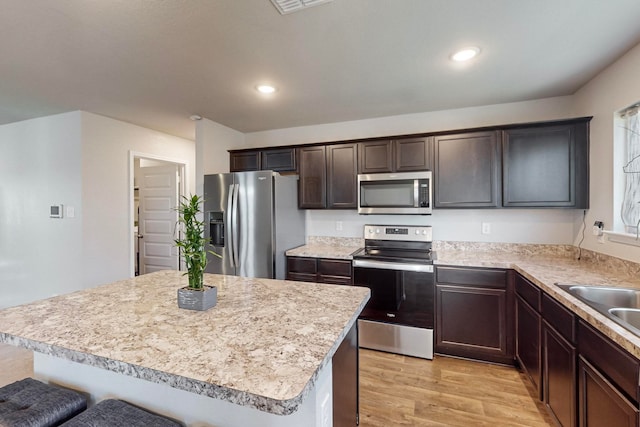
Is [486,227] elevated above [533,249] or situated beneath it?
elevated above

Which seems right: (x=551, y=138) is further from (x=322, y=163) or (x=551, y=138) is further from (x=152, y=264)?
(x=152, y=264)

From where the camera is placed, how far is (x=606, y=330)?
3.86 ft

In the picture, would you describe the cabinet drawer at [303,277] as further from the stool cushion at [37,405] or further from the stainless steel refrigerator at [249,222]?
the stool cushion at [37,405]

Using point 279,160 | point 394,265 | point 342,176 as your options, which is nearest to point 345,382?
point 394,265

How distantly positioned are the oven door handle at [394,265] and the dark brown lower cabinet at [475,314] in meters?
0.11

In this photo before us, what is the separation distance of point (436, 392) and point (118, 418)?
2019mm

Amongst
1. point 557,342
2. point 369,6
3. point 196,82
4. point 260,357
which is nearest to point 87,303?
point 260,357

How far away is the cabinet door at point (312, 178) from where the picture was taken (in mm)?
3349

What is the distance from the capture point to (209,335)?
1.01 metres

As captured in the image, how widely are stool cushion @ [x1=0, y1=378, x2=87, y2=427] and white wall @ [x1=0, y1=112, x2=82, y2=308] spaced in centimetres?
260

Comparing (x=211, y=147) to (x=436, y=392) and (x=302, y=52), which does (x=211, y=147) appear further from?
(x=436, y=392)

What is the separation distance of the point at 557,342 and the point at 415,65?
2.03 meters

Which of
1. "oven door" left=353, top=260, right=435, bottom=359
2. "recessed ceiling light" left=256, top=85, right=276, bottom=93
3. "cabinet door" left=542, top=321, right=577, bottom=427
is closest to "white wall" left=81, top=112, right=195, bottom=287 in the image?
"recessed ceiling light" left=256, top=85, right=276, bottom=93

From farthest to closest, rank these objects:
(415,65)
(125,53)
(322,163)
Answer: (322,163)
(415,65)
(125,53)
